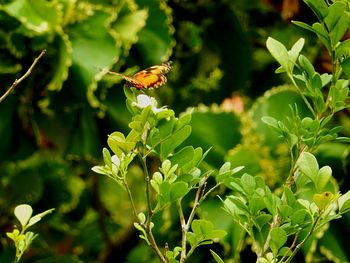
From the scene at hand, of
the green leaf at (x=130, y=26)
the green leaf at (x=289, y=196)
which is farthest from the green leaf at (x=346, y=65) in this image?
the green leaf at (x=130, y=26)

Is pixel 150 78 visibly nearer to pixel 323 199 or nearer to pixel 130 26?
pixel 323 199

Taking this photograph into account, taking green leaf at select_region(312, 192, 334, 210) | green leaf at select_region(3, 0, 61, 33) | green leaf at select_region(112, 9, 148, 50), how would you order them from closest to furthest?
green leaf at select_region(312, 192, 334, 210) < green leaf at select_region(3, 0, 61, 33) < green leaf at select_region(112, 9, 148, 50)

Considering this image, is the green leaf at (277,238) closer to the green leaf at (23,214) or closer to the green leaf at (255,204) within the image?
the green leaf at (255,204)

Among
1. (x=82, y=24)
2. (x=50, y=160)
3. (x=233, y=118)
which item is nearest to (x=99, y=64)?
(x=82, y=24)

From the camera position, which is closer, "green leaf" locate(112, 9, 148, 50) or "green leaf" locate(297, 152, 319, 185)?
"green leaf" locate(297, 152, 319, 185)

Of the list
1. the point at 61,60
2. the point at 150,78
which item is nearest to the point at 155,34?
the point at 61,60

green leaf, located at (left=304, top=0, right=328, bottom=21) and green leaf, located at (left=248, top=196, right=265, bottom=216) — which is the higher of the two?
green leaf, located at (left=304, top=0, right=328, bottom=21)

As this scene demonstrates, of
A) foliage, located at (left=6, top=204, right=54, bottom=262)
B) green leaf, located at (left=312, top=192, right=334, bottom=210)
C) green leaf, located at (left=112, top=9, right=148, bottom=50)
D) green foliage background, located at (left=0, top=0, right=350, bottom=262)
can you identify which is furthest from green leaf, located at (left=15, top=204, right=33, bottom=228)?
green leaf, located at (left=112, top=9, right=148, bottom=50)

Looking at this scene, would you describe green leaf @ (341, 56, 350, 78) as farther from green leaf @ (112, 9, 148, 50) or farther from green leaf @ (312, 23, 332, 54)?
green leaf @ (112, 9, 148, 50)
